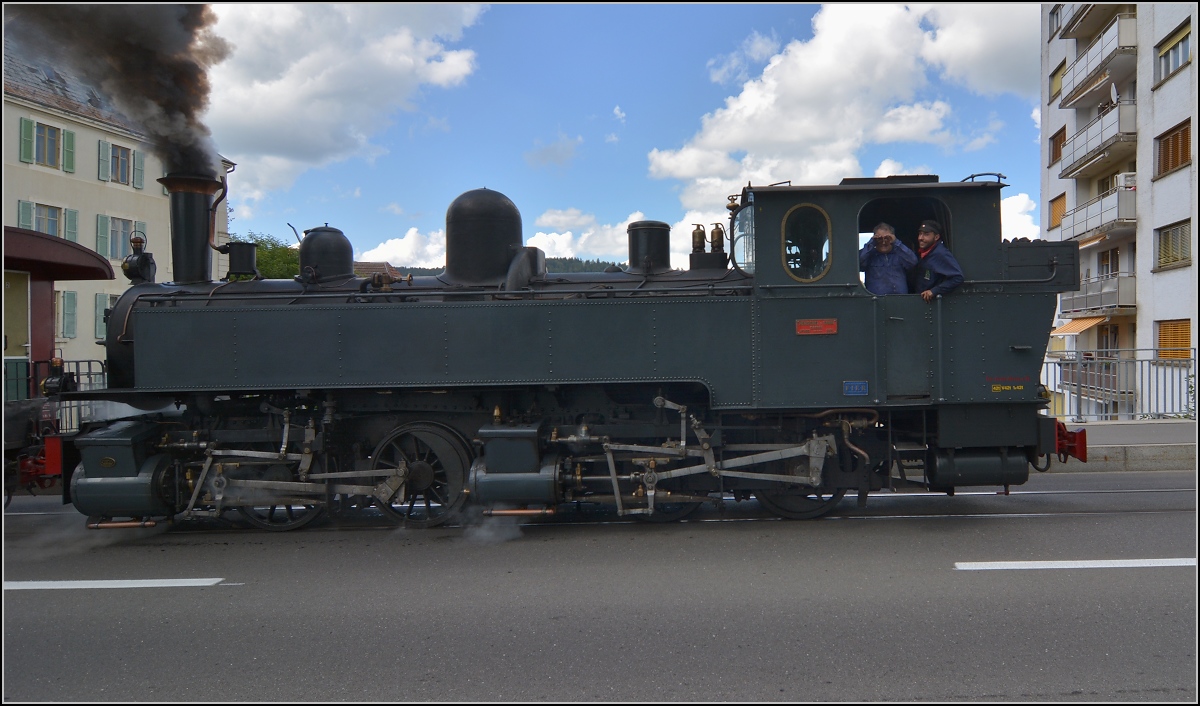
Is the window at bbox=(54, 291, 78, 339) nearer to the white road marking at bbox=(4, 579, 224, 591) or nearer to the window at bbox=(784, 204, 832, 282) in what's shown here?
the white road marking at bbox=(4, 579, 224, 591)

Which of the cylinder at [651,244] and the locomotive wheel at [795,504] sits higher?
the cylinder at [651,244]

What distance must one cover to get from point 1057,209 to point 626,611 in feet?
99.3

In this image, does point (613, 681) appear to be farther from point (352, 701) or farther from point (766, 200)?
point (766, 200)

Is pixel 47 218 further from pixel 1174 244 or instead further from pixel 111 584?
pixel 1174 244

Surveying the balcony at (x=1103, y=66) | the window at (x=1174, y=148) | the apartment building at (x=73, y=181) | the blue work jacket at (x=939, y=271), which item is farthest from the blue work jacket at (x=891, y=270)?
the balcony at (x=1103, y=66)

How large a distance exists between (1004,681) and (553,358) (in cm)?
408

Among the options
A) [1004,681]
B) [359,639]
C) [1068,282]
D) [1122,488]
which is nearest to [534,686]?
[359,639]

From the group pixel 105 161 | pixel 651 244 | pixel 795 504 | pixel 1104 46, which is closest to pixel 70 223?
pixel 105 161

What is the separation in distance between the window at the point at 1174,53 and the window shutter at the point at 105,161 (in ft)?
104

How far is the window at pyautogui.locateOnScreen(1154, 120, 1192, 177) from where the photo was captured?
18719 millimetres

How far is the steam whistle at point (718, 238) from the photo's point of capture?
24.4 feet

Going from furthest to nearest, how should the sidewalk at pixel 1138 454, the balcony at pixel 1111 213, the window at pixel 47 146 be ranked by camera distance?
the window at pixel 47 146 < the balcony at pixel 1111 213 < the sidewalk at pixel 1138 454

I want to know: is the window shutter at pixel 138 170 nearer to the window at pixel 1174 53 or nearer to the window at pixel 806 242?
the window at pixel 806 242

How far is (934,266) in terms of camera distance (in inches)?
252
